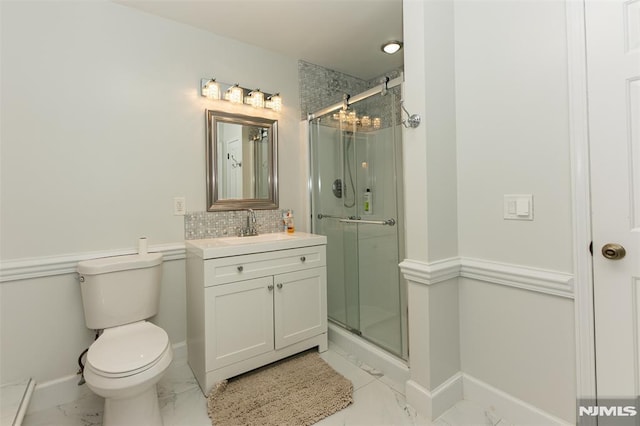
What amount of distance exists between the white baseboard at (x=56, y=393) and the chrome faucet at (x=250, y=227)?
1.26 metres

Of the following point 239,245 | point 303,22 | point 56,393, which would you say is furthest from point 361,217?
point 56,393

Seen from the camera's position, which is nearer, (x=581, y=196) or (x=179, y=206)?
(x=581, y=196)

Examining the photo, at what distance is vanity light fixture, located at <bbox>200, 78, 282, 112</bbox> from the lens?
215 centimetres

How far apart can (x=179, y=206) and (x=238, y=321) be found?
87 centimetres

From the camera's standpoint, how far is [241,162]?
2.33m

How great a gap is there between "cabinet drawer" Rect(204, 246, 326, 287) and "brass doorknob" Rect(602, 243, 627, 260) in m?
1.49

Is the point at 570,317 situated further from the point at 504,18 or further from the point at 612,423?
the point at 504,18

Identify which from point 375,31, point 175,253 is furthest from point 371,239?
point 375,31

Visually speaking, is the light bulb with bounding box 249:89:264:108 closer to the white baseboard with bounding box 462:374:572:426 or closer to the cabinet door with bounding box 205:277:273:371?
the cabinet door with bounding box 205:277:273:371

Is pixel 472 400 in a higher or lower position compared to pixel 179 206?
lower

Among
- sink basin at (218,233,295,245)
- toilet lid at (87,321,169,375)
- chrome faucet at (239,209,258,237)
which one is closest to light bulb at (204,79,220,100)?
chrome faucet at (239,209,258,237)

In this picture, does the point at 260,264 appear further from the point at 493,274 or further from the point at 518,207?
the point at 518,207

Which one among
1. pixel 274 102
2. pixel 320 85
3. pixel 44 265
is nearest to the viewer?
pixel 44 265

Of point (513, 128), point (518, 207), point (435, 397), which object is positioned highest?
point (513, 128)
